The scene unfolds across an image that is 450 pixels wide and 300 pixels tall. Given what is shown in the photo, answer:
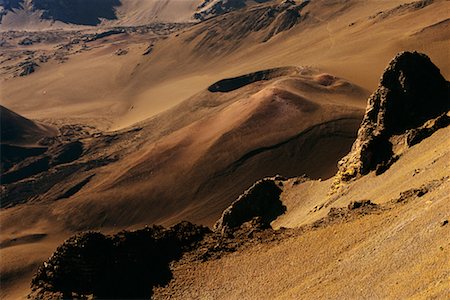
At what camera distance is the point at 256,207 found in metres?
33.3

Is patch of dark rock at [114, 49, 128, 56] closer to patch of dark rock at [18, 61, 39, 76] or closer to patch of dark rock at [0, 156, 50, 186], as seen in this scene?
patch of dark rock at [18, 61, 39, 76]

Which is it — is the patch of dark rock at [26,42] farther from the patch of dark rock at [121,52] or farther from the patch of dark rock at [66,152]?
the patch of dark rock at [66,152]

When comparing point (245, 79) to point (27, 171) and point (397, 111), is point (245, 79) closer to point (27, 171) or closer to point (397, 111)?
point (27, 171)

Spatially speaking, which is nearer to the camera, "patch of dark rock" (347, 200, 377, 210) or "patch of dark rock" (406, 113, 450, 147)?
"patch of dark rock" (347, 200, 377, 210)

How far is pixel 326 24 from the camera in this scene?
99.8 m

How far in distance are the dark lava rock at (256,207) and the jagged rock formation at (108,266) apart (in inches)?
282

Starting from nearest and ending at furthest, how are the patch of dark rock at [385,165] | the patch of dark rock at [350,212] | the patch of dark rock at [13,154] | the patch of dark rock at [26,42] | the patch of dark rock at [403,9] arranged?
the patch of dark rock at [350,212], the patch of dark rock at [385,165], the patch of dark rock at [13,154], the patch of dark rock at [403,9], the patch of dark rock at [26,42]

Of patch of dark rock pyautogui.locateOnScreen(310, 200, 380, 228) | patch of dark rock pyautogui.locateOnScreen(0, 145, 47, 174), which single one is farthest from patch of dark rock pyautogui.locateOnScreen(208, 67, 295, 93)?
patch of dark rock pyautogui.locateOnScreen(310, 200, 380, 228)

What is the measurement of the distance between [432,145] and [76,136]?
53.9 m

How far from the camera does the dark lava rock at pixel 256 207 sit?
105 feet

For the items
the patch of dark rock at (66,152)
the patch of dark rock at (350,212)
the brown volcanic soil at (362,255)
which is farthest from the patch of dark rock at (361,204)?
the patch of dark rock at (66,152)

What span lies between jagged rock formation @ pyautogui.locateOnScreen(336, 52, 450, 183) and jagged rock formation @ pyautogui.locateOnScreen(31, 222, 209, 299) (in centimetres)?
1157

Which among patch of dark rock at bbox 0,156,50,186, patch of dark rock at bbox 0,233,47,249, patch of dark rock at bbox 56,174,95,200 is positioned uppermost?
patch of dark rock at bbox 0,156,50,186

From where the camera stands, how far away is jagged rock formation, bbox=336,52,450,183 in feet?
94.4
